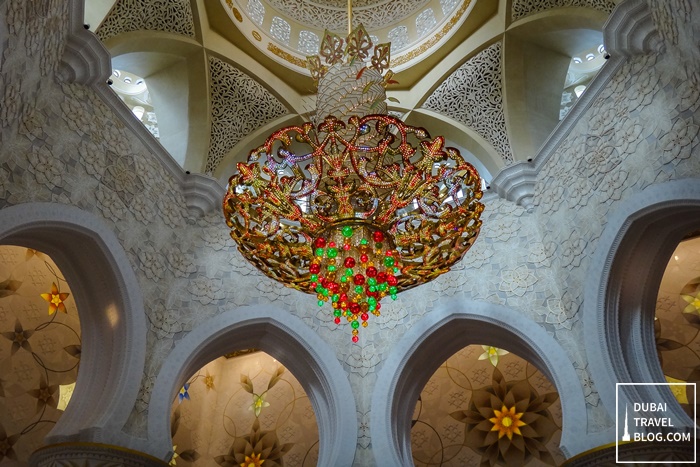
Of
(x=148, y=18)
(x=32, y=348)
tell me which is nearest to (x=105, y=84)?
(x=148, y=18)

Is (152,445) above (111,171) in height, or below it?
below

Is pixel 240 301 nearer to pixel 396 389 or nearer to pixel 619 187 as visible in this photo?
pixel 396 389

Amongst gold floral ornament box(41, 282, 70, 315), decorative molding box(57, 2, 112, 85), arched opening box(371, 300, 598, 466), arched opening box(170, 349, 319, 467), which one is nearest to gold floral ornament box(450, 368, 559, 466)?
arched opening box(371, 300, 598, 466)

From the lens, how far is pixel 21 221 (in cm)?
512

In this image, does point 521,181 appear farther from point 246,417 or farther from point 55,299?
point 55,299

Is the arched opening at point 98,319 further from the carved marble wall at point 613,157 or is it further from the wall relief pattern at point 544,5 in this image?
the wall relief pattern at point 544,5

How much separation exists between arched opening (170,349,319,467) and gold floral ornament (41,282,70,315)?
6.57 ft

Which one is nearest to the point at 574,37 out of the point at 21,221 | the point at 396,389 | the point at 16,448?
the point at 396,389

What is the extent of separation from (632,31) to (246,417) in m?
7.07

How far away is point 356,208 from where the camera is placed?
15.9 ft

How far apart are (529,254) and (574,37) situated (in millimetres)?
2668

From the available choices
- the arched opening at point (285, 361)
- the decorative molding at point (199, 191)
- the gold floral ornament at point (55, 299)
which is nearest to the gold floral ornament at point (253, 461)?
the arched opening at point (285, 361)

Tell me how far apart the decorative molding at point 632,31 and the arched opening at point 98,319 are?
5073mm

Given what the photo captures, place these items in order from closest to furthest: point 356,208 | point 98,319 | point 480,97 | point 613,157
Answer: point 356,208
point 613,157
point 98,319
point 480,97
